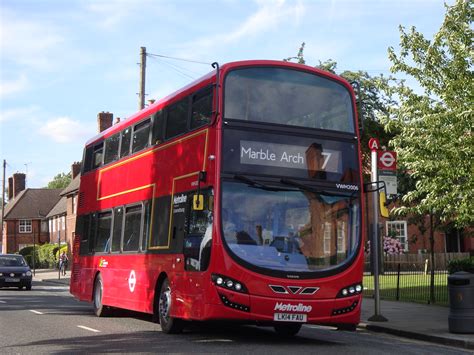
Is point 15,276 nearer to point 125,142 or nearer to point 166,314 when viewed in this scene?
point 125,142

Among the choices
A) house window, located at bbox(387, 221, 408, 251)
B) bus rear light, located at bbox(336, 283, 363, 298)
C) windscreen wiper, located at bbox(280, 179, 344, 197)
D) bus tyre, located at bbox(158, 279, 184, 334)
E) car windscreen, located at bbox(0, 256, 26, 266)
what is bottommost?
bus tyre, located at bbox(158, 279, 184, 334)

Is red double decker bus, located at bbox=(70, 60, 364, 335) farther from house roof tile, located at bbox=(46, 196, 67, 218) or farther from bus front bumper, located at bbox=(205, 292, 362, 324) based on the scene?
house roof tile, located at bbox=(46, 196, 67, 218)

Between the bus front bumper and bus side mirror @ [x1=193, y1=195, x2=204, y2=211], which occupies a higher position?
A: bus side mirror @ [x1=193, y1=195, x2=204, y2=211]

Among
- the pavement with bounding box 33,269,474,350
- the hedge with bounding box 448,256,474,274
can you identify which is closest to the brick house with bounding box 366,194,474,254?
the hedge with bounding box 448,256,474,274

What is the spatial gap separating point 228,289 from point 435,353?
10.7 ft

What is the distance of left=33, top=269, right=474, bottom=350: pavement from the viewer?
1218 centimetres

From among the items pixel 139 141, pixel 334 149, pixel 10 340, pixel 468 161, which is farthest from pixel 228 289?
pixel 468 161

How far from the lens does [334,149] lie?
1172cm

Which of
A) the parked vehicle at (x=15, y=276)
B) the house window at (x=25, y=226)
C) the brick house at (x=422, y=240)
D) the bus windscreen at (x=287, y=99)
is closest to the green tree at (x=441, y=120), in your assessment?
the bus windscreen at (x=287, y=99)

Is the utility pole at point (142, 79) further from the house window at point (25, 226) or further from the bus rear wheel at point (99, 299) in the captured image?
the house window at point (25, 226)

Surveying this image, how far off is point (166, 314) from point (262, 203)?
2.95m

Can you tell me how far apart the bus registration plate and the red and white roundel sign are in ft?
18.9

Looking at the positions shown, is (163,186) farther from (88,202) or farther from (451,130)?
(451,130)

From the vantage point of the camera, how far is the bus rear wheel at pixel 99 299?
16.9m
